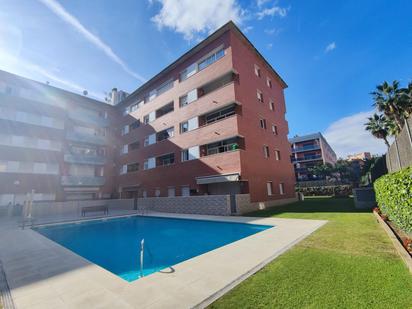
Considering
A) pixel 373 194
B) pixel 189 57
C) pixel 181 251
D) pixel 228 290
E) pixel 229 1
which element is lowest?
pixel 181 251

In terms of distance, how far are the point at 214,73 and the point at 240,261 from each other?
2001cm

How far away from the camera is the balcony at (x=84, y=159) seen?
31.2 meters

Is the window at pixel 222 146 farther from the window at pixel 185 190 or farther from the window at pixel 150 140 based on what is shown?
the window at pixel 150 140

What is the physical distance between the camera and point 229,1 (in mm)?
13594

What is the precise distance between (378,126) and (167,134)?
115 feet

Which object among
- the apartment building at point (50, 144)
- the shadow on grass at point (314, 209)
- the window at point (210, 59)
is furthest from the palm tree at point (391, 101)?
the apartment building at point (50, 144)

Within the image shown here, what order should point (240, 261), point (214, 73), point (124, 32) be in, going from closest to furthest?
point (240, 261) → point (124, 32) → point (214, 73)

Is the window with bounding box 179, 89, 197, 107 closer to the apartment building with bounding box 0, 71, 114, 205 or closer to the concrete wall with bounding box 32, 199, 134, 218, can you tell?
the concrete wall with bounding box 32, 199, 134, 218

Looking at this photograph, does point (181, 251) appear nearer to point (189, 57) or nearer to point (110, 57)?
point (110, 57)

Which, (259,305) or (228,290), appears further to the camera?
(228,290)

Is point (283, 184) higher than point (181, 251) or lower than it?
higher

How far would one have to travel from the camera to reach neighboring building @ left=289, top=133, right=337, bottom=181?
58594mm

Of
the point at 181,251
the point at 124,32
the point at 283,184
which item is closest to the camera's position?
the point at 181,251

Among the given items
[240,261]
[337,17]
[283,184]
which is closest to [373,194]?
[283,184]
